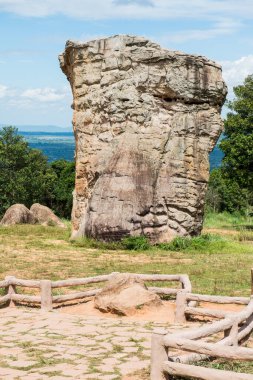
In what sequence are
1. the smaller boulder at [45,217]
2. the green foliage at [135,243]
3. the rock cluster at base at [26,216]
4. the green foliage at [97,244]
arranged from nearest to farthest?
the green foliage at [135,243] → the green foliage at [97,244] → the rock cluster at base at [26,216] → the smaller boulder at [45,217]

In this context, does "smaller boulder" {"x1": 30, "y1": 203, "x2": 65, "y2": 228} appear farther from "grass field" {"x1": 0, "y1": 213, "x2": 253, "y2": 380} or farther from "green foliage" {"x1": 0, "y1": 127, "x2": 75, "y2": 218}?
"green foliage" {"x1": 0, "y1": 127, "x2": 75, "y2": 218}

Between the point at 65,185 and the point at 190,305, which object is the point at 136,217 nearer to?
the point at 190,305

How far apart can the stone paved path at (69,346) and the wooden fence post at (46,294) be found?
23 cm

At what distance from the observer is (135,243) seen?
64.4 ft

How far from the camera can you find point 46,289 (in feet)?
36.3

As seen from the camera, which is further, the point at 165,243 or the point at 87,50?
the point at 87,50

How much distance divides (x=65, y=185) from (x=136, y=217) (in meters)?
30.1

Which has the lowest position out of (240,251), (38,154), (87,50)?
(240,251)

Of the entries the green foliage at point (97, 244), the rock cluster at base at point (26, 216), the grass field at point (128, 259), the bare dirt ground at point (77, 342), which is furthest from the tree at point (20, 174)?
the bare dirt ground at point (77, 342)

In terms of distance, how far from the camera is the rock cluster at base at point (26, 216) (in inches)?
1104

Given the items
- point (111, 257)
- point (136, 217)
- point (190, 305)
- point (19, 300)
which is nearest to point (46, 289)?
point (19, 300)

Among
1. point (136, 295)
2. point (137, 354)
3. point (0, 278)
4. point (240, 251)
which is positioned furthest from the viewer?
point (240, 251)

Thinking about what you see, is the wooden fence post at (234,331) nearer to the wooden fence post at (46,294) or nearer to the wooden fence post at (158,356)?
the wooden fence post at (158,356)

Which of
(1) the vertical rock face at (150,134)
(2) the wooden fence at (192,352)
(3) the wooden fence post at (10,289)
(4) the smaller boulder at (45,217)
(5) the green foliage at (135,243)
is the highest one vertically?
(1) the vertical rock face at (150,134)
